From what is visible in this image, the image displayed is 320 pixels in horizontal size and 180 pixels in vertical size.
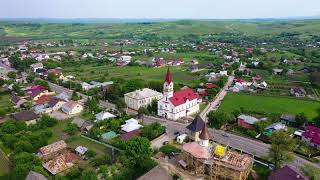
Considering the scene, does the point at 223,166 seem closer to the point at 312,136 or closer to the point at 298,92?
the point at 312,136

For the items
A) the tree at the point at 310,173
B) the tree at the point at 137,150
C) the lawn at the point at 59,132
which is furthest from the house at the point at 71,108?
the tree at the point at 310,173

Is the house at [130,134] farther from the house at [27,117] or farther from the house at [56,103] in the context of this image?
the house at [56,103]

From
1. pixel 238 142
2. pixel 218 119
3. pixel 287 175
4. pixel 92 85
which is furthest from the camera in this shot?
pixel 92 85

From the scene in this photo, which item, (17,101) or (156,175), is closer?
(156,175)

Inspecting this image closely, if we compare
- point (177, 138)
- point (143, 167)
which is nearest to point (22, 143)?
point (143, 167)

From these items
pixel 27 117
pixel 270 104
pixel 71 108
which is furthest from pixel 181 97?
pixel 27 117

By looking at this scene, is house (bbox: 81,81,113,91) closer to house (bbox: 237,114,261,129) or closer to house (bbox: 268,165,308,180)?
house (bbox: 237,114,261,129)

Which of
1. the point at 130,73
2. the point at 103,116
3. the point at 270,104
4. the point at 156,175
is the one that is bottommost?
the point at 130,73
